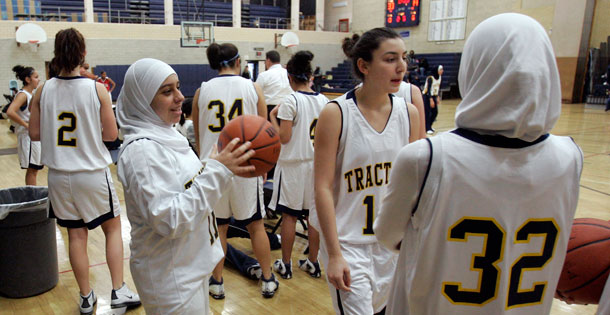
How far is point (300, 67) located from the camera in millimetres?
3664

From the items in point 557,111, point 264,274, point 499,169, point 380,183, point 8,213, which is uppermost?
point 557,111

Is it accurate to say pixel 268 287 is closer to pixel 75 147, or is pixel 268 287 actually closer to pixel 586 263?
pixel 75 147

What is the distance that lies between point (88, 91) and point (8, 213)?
110 cm

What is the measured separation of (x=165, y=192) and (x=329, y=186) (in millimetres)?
671

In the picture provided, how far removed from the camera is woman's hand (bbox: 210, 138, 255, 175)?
170cm

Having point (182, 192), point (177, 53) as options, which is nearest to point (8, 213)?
point (182, 192)

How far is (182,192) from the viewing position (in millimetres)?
1756

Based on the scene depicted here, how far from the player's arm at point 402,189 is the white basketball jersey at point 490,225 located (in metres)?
0.02

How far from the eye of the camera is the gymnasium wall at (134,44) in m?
15.5

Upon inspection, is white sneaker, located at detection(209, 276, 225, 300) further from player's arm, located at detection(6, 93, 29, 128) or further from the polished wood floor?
player's arm, located at detection(6, 93, 29, 128)

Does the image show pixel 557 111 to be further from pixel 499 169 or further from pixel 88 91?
pixel 88 91

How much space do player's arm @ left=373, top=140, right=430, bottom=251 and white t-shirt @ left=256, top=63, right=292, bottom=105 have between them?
203 inches

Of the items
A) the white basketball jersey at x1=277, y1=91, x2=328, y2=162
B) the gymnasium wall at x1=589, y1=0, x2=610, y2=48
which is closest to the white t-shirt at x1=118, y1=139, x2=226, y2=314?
the white basketball jersey at x1=277, y1=91, x2=328, y2=162

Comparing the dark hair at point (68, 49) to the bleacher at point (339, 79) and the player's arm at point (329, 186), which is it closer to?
the player's arm at point (329, 186)
